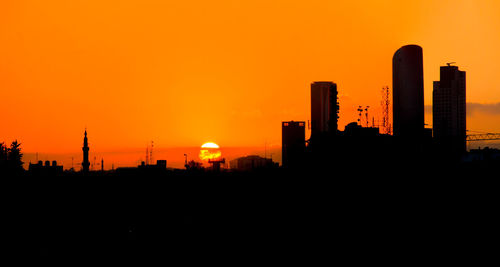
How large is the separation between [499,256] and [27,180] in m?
117

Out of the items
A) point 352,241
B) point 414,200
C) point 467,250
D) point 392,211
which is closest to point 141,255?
point 352,241

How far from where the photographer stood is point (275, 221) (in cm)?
16262

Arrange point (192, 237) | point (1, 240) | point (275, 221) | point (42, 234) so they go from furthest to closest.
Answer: point (275, 221) → point (192, 237) → point (42, 234) → point (1, 240)

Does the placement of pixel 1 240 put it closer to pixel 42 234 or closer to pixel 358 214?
pixel 42 234

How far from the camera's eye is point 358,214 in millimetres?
176375

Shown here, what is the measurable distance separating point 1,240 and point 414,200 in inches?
4733

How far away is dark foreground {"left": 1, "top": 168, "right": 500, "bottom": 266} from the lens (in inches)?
4759

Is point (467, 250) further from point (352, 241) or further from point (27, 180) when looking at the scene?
point (27, 180)

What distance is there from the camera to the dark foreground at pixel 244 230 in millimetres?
120875

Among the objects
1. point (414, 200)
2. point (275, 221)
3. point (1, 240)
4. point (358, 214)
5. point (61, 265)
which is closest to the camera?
point (61, 265)

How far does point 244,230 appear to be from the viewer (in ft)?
496

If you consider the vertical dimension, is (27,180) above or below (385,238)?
above

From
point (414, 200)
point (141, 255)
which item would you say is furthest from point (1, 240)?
point (414, 200)

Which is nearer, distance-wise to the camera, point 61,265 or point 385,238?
point 61,265
